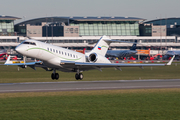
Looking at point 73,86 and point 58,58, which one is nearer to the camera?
point 73,86

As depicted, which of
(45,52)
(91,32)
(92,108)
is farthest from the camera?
(91,32)

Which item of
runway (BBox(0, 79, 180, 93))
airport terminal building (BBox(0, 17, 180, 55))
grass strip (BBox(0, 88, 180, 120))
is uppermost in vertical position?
airport terminal building (BBox(0, 17, 180, 55))

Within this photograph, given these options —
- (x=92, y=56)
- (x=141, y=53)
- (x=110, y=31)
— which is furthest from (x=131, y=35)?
(x=92, y=56)

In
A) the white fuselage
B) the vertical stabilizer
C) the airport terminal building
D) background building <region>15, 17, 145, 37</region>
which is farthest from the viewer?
background building <region>15, 17, 145, 37</region>

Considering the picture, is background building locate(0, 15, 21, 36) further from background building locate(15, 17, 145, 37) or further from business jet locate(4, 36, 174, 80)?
business jet locate(4, 36, 174, 80)

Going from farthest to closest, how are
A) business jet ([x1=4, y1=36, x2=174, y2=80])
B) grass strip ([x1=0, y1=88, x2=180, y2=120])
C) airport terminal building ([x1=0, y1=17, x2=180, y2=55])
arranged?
airport terminal building ([x1=0, y1=17, x2=180, y2=55]) < business jet ([x1=4, y1=36, x2=174, y2=80]) < grass strip ([x1=0, y1=88, x2=180, y2=120])

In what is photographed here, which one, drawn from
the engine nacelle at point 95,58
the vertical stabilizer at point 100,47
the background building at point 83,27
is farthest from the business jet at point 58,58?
the background building at point 83,27

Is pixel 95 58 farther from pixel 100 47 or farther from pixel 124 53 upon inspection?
pixel 124 53

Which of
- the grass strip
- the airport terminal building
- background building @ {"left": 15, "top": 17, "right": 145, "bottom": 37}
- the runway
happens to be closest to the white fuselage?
the runway

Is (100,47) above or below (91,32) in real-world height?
Answer: below

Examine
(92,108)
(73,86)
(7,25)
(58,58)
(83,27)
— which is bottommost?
(73,86)

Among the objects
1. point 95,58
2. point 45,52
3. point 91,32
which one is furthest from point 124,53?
point 45,52

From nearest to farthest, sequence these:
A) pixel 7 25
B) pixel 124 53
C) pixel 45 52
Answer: pixel 45 52 < pixel 124 53 < pixel 7 25

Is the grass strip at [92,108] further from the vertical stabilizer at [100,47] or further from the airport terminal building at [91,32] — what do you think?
the airport terminal building at [91,32]
